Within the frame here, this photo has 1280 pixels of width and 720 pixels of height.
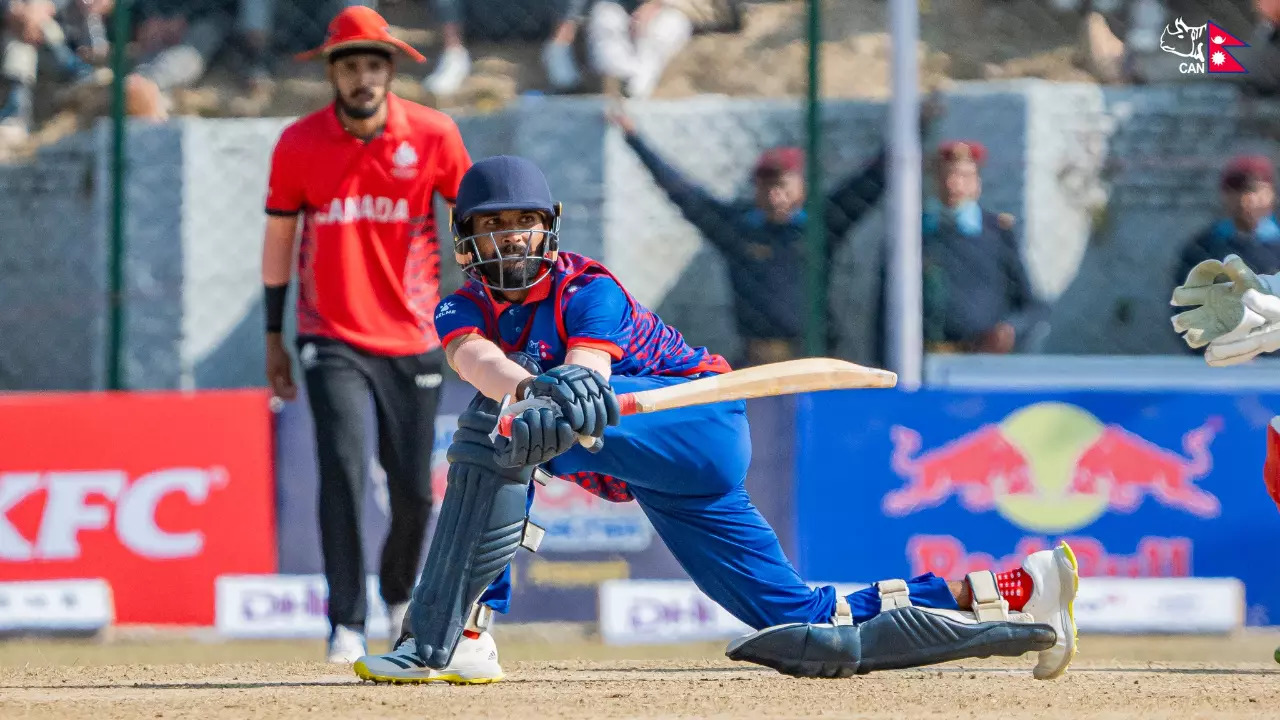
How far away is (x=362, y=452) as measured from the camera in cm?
675

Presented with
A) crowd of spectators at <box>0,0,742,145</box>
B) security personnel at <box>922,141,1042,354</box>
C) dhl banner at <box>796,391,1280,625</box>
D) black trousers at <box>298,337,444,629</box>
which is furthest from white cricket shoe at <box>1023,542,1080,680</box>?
crowd of spectators at <box>0,0,742,145</box>

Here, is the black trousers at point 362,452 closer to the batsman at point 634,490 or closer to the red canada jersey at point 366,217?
the red canada jersey at point 366,217

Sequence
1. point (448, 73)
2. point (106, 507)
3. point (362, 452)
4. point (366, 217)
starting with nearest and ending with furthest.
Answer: point (362, 452) → point (366, 217) → point (106, 507) → point (448, 73)

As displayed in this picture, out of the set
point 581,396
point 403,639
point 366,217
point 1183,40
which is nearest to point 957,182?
point 1183,40

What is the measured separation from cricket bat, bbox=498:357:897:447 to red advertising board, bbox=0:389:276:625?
390 cm

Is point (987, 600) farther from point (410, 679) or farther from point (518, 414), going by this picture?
point (410, 679)

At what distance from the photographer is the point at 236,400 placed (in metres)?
8.44

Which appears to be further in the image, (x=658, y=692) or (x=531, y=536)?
(x=658, y=692)

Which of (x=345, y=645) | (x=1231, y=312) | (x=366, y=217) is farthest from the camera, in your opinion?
(x=366, y=217)

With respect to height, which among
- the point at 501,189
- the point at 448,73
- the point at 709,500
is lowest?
the point at 709,500

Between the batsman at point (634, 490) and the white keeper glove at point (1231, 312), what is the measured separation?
2.64 ft

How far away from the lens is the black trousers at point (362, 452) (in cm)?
669

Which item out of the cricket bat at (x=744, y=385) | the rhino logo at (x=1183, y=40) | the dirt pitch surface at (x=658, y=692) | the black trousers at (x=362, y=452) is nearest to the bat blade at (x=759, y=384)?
the cricket bat at (x=744, y=385)

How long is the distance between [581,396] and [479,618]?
3.65ft
